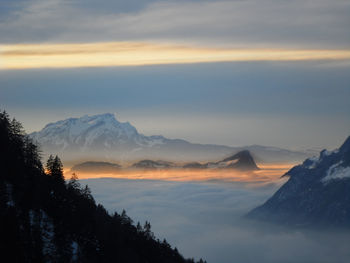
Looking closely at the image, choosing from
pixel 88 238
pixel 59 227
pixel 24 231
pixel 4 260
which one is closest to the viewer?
pixel 4 260

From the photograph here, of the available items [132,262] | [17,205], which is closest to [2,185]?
[17,205]

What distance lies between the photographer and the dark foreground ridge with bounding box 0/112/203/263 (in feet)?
515

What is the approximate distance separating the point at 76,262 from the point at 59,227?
355 inches

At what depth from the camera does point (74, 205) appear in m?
189

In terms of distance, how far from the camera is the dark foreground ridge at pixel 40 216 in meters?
157

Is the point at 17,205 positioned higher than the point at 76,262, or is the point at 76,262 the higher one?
the point at 17,205

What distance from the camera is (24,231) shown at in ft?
A: 522

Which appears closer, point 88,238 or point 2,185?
point 2,185

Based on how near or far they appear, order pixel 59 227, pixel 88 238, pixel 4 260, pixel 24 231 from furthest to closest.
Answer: pixel 88 238
pixel 59 227
pixel 24 231
pixel 4 260

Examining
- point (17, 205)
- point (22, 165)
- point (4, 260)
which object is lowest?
point (4, 260)

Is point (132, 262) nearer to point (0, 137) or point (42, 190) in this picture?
point (42, 190)

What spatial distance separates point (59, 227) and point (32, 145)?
96.7 ft

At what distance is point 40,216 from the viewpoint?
17050 centimetres

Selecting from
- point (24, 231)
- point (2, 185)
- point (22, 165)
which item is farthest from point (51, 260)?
point (22, 165)
